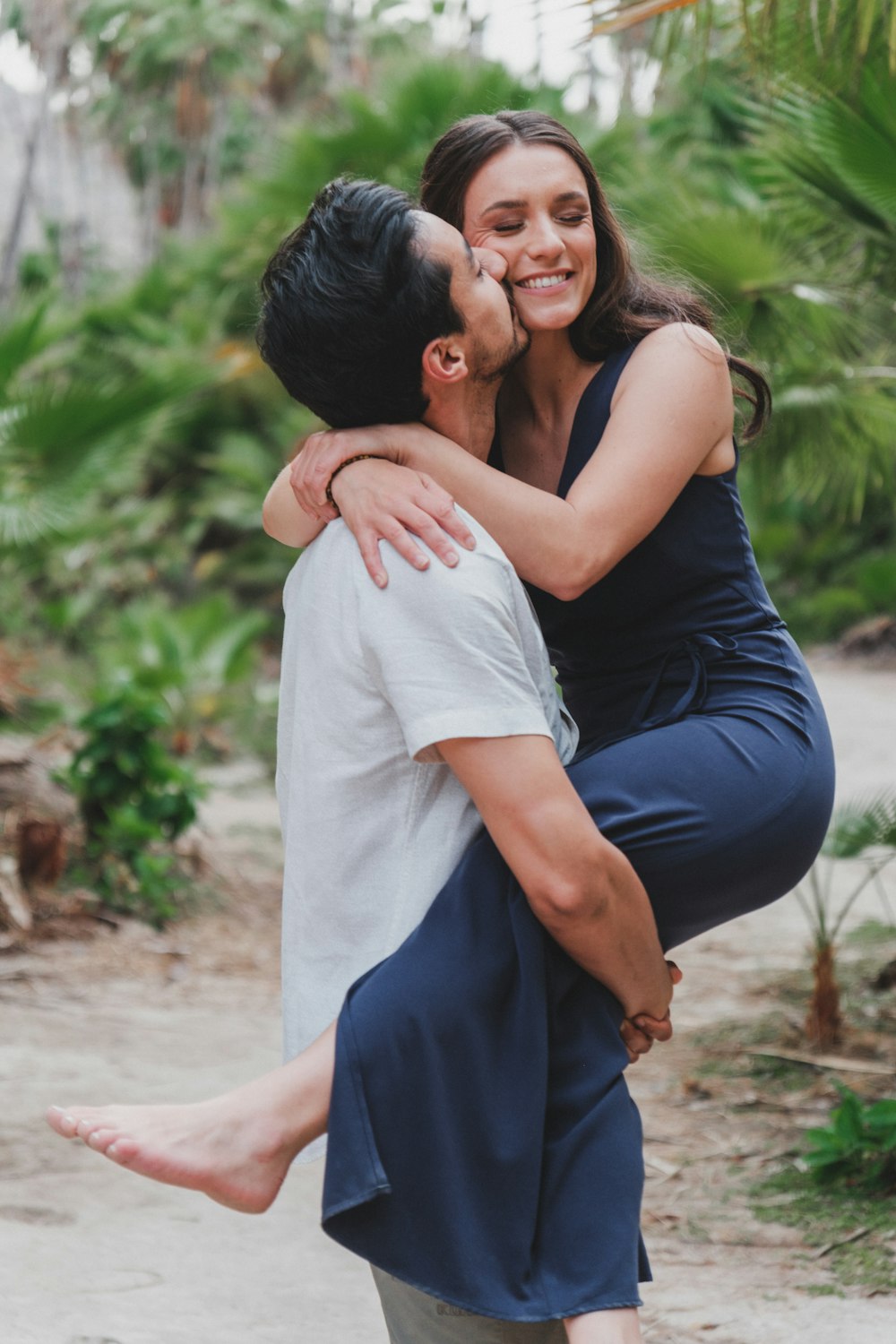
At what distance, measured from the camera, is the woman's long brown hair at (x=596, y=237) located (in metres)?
2.20

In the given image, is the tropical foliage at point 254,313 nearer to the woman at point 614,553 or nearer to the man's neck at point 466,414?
the woman at point 614,553

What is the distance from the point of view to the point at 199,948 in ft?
17.8

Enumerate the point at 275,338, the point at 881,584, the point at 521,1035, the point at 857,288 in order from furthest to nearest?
the point at 881,584 → the point at 857,288 → the point at 275,338 → the point at 521,1035

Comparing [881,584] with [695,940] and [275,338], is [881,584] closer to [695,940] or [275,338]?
[695,940]

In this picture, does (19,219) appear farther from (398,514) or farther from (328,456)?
(398,514)

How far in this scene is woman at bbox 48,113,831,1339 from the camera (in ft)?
5.73

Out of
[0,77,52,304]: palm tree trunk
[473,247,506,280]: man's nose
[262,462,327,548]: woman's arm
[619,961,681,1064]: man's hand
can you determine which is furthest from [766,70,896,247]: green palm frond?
[0,77,52,304]: palm tree trunk

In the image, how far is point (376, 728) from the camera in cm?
176

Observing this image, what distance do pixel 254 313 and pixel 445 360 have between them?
1154cm

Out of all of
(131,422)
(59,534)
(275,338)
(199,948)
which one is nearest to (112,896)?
(199,948)

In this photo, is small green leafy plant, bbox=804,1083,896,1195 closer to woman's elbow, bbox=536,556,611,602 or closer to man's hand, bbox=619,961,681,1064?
man's hand, bbox=619,961,681,1064

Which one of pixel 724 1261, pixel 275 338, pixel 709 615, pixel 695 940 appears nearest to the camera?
pixel 275 338

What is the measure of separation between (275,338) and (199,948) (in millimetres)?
3947

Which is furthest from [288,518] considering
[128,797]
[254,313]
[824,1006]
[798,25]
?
[254,313]
